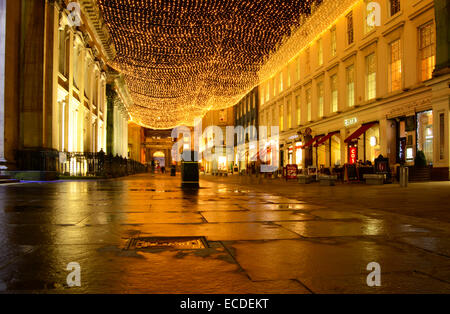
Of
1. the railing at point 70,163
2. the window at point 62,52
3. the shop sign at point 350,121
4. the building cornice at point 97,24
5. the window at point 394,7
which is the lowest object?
the railing at point 70,163

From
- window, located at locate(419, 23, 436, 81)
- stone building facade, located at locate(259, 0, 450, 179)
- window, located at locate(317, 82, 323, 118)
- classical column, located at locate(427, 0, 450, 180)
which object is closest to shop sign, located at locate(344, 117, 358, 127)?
stone building facade, located at locate(259, 0, 450, 179)

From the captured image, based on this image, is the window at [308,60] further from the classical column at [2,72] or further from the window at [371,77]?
the classical column at [2,72]

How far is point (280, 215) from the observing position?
20.4 ft

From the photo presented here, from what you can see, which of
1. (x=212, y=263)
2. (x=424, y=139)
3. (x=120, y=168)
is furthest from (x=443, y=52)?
(x=120, y=168)

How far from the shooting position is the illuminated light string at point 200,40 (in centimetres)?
1488

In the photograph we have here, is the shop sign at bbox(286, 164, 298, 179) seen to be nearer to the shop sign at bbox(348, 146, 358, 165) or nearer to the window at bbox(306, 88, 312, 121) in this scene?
the shop sign at bbox(348, 146, 358, 165)

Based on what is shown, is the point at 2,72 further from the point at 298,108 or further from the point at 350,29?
the point at 298,108

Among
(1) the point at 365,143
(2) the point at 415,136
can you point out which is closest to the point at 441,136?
(2) the point at 415,136

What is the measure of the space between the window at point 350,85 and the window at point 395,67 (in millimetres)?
4169

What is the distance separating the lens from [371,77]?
24.4m

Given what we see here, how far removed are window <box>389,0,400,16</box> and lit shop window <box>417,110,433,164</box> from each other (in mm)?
6265

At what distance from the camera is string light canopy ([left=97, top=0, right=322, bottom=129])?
48.2 ft

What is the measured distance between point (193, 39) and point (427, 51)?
39.4 feet

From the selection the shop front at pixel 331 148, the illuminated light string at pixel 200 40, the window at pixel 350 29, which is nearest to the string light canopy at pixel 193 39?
the illuminated light string at pixel 200 40
